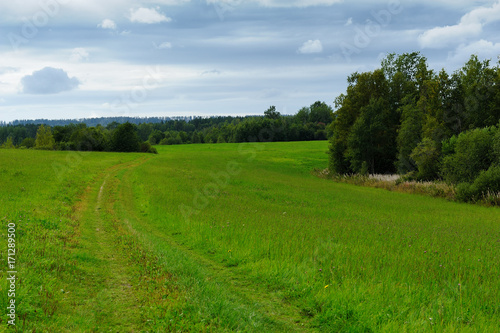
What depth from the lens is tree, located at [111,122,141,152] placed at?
84.7 m

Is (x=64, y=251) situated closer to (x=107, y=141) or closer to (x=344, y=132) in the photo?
(x=344, y=132)

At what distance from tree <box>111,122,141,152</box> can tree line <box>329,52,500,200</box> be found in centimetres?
5478

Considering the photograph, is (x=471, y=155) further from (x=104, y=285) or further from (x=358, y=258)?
(x=104, y=285)

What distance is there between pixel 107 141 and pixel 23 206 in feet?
246

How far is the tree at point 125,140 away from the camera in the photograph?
278 ft

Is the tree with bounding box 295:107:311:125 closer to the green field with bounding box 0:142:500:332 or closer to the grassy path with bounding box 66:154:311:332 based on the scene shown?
the green field with bounding box 0:142:500:332

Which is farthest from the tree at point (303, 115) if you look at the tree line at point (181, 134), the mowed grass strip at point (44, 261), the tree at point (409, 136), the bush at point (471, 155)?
the mowed grass strip at point (44, 261)

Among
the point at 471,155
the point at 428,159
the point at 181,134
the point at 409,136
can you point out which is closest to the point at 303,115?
the point at 181,134

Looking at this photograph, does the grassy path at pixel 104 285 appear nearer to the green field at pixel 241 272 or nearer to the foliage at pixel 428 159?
the green field at pixel 241 272

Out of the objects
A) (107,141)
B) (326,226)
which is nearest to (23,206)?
(326,226)

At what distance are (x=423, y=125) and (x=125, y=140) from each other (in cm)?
7009

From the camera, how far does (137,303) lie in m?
6.88

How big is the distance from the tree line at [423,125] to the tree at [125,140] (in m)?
54.8

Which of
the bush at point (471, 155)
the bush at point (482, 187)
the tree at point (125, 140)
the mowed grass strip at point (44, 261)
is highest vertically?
the tree at point (125, 140)
